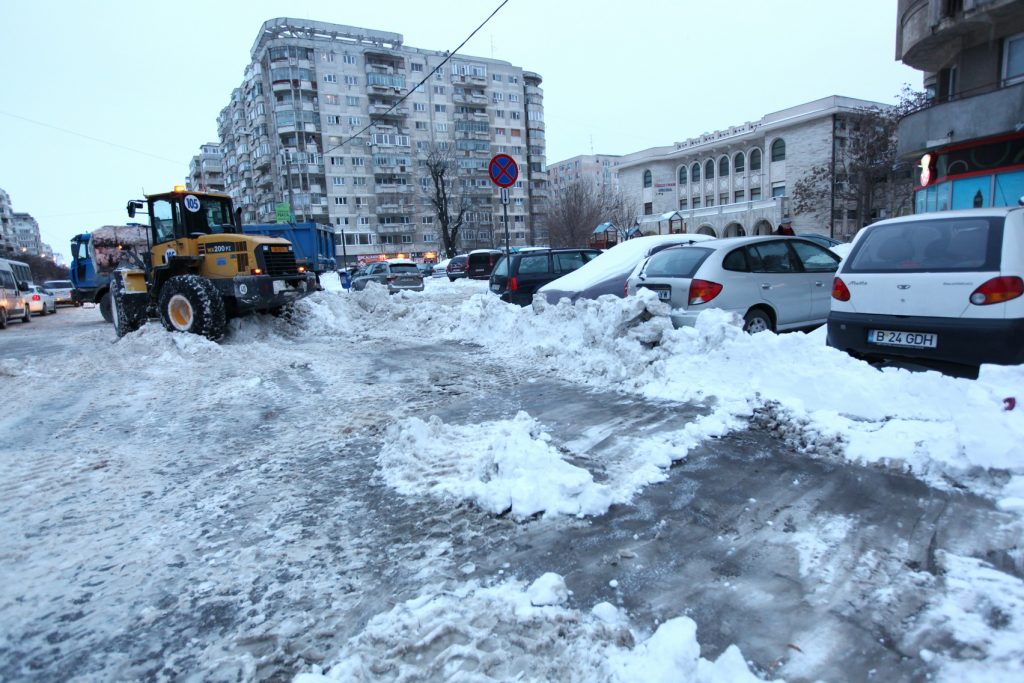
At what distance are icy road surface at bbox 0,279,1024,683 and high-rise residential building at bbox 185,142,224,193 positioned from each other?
391 feet

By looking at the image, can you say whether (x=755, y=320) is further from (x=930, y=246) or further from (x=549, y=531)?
(x=549, y=531)

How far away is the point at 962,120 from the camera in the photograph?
16062 mm

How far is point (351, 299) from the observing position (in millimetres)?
15219

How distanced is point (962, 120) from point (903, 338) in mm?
15967

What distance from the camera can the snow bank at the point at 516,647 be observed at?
1943mm

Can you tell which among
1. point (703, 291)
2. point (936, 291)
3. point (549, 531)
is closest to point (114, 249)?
point (703, 291)

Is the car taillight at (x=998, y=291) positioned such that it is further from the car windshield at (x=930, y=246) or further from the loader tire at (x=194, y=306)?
the loader tire at (x=194, y=306)

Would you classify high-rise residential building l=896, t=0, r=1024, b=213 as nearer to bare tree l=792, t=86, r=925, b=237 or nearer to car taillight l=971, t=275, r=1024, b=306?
car taillight l=971, t=275, r=1024, b=306

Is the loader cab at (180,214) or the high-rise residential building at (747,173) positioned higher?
the high-rise residential building at (747,173)

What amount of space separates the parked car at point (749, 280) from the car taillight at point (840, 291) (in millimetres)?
1415

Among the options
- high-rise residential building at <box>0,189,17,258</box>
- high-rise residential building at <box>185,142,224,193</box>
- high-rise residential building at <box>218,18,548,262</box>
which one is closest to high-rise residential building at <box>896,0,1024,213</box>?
high-rise residential building at <box>218,18,548,262</box>

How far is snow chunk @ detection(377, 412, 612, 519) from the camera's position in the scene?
3.29 m

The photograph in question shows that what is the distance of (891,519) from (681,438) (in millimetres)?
1487

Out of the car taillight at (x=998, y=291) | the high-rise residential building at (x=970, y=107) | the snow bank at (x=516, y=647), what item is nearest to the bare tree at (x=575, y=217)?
the high-rise residential building at (x=970, y=107)
